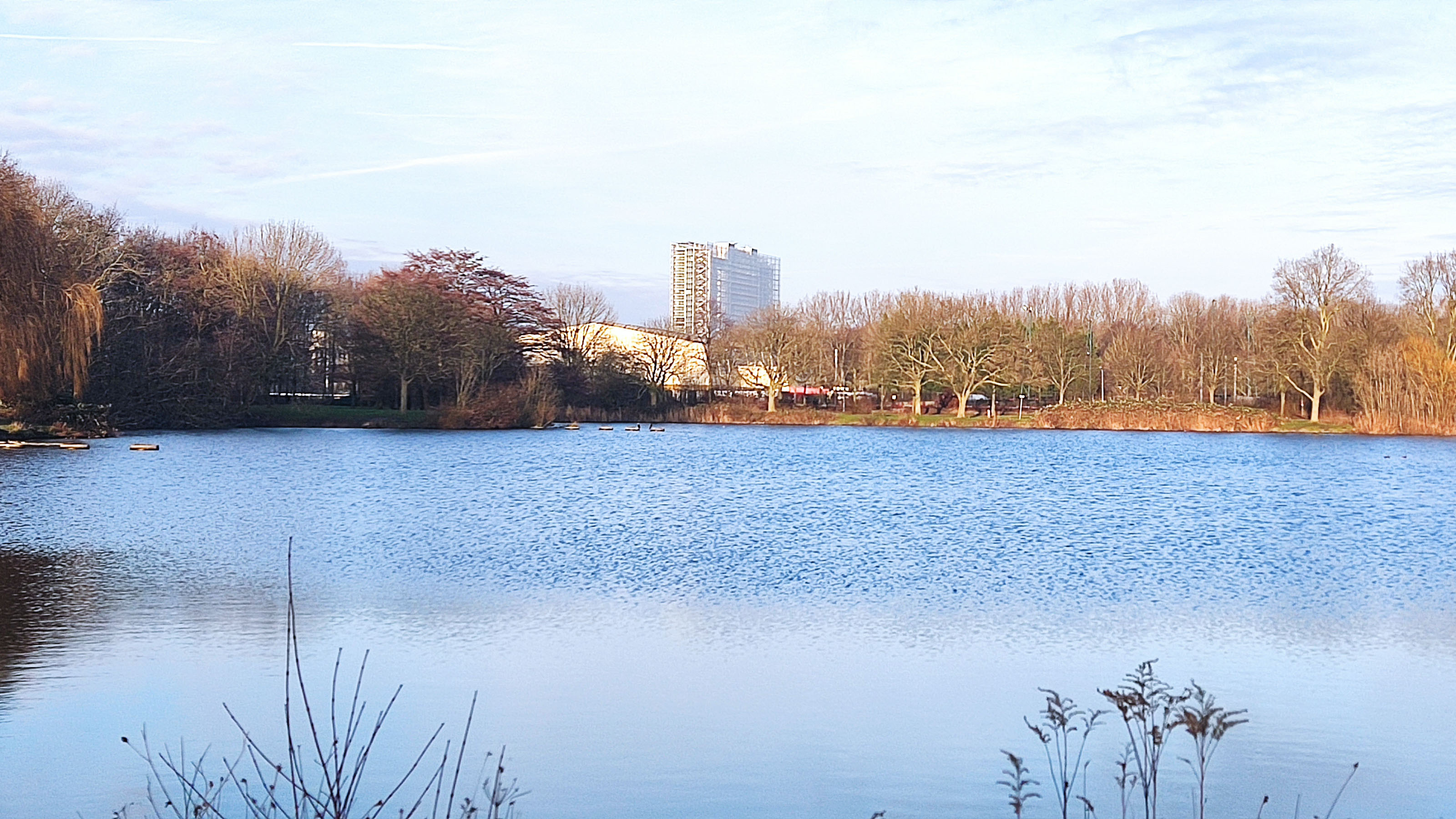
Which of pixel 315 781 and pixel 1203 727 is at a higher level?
pixel 1203 727

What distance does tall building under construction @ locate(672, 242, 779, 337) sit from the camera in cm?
9582

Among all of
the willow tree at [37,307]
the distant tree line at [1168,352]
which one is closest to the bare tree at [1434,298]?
the distant tree line at [1168,352]

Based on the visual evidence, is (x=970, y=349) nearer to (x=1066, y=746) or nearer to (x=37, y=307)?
(x=37, y=307)

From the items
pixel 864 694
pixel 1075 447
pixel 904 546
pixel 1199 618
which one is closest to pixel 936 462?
pixel 1075 447

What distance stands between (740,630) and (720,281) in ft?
468

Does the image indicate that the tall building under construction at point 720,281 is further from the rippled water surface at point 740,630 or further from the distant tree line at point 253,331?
the rippled water surface at point 740,630

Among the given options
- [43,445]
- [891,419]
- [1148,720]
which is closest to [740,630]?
[1148,720]

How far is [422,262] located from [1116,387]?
29.3 m

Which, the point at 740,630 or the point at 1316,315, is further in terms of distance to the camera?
the point at 1316,315

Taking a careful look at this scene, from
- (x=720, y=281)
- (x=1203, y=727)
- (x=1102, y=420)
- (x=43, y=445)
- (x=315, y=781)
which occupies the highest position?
(x=720, y=281)

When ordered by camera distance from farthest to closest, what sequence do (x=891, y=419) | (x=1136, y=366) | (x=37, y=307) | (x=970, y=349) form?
(x=1136, y=366) → (x=891, y=419) → (x=970, y=349) → (x=37, y=307)

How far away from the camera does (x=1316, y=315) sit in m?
47.3

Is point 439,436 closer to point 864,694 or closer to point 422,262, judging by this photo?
point 422,262

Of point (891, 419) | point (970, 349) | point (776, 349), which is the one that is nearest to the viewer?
point (970, 349)
